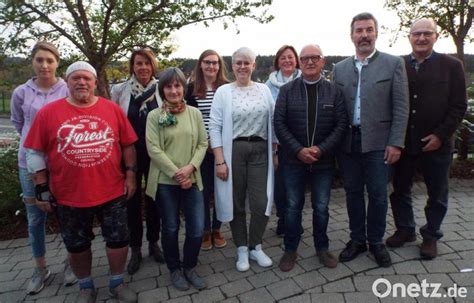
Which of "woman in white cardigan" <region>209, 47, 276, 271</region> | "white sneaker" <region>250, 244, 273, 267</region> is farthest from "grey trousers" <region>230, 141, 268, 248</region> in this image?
Result: "white sneaker" <region>250, 244, 273, 267</region>

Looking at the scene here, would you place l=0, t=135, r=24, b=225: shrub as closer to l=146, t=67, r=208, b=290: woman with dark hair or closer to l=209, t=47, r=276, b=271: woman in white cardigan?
l=146, t=67, r=208, b=290: woman with dark hair

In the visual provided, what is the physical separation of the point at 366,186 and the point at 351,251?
68cm

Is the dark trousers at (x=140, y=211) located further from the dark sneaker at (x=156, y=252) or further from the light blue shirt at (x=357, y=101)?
the light blue shirt at (x=357, y=101)

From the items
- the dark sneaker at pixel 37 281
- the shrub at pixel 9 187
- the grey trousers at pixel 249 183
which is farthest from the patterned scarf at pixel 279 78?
the shrub at pixel 9 187

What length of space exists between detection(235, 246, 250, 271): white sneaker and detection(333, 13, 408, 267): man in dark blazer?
100cm

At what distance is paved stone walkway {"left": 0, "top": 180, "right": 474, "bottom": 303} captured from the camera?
10.1 feet

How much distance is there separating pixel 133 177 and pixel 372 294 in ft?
7.39

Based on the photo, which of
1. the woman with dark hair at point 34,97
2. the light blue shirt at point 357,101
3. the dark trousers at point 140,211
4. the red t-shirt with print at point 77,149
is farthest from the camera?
the dark trousers at point 140,211

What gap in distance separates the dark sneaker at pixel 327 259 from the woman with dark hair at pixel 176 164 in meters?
1.18

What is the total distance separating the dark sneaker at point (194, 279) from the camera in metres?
3.25

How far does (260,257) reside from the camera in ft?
11.9

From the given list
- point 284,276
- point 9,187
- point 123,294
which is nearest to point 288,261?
point 284,276

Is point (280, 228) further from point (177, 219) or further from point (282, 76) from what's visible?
point (282, 76)

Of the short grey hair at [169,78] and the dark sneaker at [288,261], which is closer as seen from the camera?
the short grey hair at [169,78]
